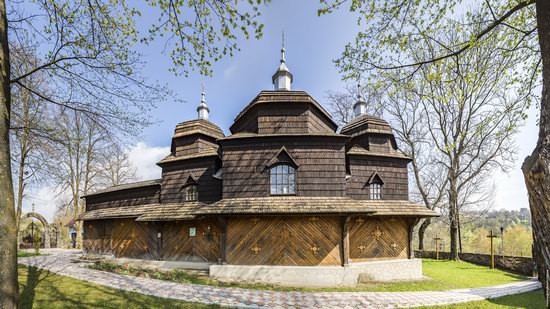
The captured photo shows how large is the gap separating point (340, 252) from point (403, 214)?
382 centimetres

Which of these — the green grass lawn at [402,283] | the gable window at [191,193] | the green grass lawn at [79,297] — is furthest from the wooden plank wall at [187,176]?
the green grass lawn at [79,297]

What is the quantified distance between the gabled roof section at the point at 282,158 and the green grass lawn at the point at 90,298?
618cm

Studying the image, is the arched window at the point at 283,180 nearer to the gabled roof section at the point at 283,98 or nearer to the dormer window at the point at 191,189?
the gabled roof section at the point at 283,98

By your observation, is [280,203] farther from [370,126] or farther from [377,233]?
[370,126]

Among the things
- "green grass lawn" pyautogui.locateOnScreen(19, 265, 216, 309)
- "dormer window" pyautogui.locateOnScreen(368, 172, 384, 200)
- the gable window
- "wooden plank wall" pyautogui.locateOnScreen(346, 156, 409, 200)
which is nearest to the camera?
"green grass lawn" pyautogui.locateOnScreen(19, 265, 216, 309)

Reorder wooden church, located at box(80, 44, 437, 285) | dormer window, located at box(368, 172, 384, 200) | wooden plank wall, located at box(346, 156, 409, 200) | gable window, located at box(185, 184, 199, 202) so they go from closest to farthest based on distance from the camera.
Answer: wooden church, located at box(80, 44, 437, 285) < wooden plank wall, located at box(346, 156, 409, 200) < dormer window, located at box(368, 172, 384, 200) < gable window, located at box(185, 184, 199, 202)

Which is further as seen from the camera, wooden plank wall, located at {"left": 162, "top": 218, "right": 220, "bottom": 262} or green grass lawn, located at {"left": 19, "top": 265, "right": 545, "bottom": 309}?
wooden plank wall, located at {"left": 162, "top": 218, "right": 220, "bottom": 262}

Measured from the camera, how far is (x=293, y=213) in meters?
10.5

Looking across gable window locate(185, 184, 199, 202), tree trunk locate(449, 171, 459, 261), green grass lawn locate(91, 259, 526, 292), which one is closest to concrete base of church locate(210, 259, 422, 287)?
green grass lawn locate(91, 259, 526, 292)

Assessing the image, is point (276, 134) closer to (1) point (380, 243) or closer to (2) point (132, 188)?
(1) point (380, 243)

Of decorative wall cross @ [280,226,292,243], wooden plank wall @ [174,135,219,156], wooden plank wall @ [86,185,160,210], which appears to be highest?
wooden plank wall @ [174,135,219,156]

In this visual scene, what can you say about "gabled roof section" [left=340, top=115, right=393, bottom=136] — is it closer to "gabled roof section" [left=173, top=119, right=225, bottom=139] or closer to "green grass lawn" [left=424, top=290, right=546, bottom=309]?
"gabled roof section" [left=173, top=119, right=225, bottom=139]

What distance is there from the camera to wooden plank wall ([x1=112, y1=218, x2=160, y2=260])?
14.6 meters

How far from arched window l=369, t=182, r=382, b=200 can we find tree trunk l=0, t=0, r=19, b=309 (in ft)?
42.3
